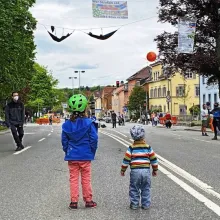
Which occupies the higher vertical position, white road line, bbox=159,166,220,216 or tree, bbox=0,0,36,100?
tree, bbox=0,0,36,100

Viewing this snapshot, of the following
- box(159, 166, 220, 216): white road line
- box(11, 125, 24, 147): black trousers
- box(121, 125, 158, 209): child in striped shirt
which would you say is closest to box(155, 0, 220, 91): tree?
box(11, 125, 24, 147): black trousers

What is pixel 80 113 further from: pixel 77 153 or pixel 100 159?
pixel 100 159

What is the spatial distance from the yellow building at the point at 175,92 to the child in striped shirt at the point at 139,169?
76.2m

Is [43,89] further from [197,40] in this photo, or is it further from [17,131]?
[17,131]

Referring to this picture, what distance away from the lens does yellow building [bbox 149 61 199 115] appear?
289ft

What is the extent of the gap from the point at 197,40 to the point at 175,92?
187ft

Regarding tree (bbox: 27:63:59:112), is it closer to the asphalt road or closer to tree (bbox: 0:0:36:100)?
tree (bbox: 0:0:36:100)

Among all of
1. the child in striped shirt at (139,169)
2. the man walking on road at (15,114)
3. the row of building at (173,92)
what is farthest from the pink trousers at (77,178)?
the row of building at (173,92)

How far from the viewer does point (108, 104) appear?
607 feet

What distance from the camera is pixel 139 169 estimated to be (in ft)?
21.1

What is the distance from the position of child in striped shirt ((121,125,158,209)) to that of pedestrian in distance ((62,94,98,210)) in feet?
1.79

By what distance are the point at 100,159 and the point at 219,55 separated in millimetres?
24194

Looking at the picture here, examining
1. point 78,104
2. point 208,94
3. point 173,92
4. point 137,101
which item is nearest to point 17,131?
point 78,104

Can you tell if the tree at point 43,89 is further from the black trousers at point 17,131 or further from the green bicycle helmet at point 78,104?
the green bicycle helmet at point 78,104
